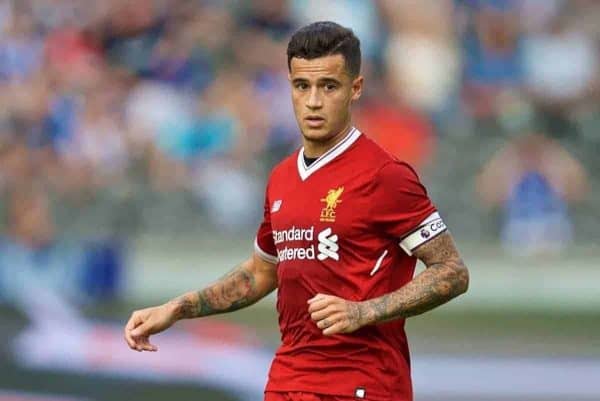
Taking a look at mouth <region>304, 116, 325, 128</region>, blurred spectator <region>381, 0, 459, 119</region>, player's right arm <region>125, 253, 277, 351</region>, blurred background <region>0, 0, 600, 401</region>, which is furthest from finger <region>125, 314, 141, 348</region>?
blurred spectator <region>381, 0, 459, 119</region>

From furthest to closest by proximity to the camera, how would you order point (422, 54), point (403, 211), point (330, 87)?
1. point (422, 54)
2. point (330, 87)
3. point (403, 211)

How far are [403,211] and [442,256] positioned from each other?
218mm

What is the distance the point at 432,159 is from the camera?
13336 millimetres

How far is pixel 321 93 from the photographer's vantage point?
5.25m

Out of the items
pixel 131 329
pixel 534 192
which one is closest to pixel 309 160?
pixel 131 329

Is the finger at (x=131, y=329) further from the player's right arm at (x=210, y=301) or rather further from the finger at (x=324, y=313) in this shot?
the finger at (x=324, y=313)

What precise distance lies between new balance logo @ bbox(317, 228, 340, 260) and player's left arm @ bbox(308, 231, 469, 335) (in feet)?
0.95

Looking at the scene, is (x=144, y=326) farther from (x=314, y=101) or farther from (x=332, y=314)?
(x=314, y=101)

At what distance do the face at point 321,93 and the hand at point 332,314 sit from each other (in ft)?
2.40

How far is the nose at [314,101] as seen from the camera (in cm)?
523

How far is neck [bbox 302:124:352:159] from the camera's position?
212 inches

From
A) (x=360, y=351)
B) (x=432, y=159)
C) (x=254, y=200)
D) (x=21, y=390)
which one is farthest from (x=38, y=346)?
(x=360, y=351)

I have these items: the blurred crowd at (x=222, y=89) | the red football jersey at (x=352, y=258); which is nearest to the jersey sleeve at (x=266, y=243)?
the red football jersey at (x=352, y=258)

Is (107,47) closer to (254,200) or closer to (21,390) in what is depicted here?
(254,200)
